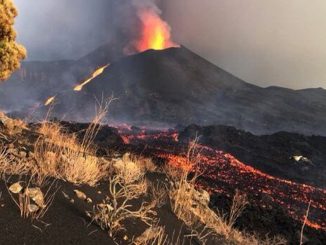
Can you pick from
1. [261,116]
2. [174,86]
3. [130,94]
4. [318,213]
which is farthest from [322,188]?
[174,86]

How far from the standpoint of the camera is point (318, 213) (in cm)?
2953

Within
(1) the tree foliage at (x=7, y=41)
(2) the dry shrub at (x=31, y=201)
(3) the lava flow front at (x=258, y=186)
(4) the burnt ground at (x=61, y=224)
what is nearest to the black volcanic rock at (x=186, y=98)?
(3) the lava flow front at (x=258, y=186)

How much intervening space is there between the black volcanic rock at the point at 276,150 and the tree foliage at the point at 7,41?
118ft

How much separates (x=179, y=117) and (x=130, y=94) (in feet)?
67.6

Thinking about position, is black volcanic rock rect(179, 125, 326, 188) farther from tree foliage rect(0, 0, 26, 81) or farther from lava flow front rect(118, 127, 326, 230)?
tree foliage rect(0, 0, 26, 81)

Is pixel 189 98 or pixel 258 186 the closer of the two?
pixel 258 186

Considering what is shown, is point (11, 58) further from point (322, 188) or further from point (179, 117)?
point (179, 117)

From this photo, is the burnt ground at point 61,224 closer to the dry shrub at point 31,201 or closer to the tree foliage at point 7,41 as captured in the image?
the dry shrub at point 31,201

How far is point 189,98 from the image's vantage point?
11631 centimetres

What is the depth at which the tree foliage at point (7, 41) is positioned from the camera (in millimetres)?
9773

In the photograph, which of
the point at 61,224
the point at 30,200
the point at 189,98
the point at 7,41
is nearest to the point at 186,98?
the point at 189,98

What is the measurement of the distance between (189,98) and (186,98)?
1.24 metres

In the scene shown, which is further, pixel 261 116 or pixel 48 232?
pixel 261 116

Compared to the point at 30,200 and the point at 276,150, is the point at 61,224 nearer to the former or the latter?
the point at 30,200
